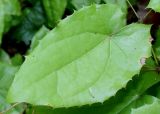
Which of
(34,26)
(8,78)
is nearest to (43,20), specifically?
(34,26)

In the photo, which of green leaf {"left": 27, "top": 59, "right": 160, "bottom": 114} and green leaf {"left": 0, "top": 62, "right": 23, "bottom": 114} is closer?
green leaf {"left": 27, "top": 59, "right": 160, "bottom": 114}

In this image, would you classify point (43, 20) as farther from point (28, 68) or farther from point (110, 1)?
point (28, 68)

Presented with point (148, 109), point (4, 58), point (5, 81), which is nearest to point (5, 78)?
point (5, 81)

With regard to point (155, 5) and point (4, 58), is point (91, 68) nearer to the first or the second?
point (155, 5)

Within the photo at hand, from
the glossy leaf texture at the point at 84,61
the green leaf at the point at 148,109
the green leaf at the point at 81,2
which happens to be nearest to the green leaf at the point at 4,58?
the green leaf at the point at 81,2

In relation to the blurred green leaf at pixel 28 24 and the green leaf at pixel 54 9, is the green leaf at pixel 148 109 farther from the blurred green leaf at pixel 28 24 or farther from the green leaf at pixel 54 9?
the blurred green leaf at pixel 28 24

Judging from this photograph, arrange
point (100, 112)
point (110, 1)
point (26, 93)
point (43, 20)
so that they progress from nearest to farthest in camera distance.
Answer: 1. point (26, 93)
2. point (100, 112)
3. point (110, 1)
4. point (43, 20)

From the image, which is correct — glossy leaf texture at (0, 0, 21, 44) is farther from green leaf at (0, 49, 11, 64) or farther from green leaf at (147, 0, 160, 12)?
green leaf at (147, 0, 160, 12)

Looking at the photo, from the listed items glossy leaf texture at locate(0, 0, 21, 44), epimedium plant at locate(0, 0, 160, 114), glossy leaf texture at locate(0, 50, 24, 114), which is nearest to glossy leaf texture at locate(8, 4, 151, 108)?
epimedium plant at locate(0, 0, 160, 114)

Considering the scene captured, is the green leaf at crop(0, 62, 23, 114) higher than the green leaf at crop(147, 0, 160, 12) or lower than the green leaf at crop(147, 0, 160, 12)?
lower
